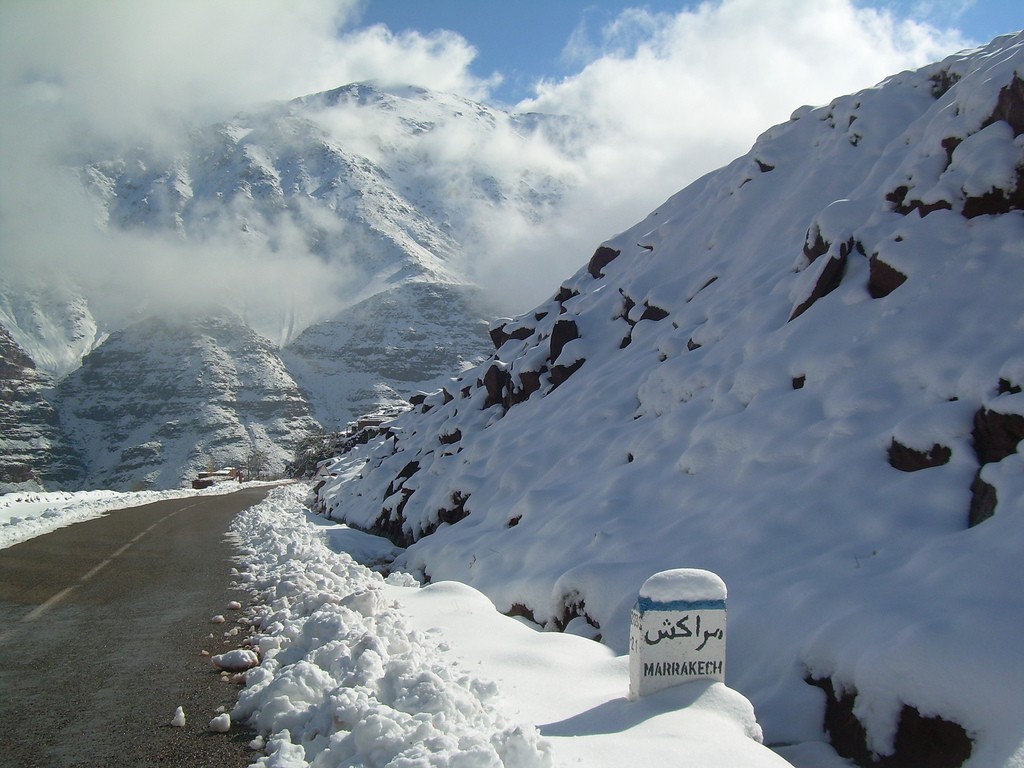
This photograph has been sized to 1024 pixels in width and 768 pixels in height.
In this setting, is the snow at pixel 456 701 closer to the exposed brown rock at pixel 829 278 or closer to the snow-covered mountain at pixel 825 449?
the snow-covered mountain at pixel 825 449

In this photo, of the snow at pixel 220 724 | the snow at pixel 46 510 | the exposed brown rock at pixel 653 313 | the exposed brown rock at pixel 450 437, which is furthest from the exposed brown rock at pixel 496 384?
the snow at pixel 220 724

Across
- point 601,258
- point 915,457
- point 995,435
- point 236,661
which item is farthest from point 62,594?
point 601,258

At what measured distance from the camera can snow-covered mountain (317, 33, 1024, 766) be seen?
16.9 ft

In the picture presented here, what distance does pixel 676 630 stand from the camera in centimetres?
446

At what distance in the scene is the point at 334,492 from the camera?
1133 inches

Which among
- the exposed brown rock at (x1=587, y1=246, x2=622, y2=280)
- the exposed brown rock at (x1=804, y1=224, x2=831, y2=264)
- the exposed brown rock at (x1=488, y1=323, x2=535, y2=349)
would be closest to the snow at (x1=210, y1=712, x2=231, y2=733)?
the exposed brown rock at (x1=804, y1=224, x2=831, y2=264)

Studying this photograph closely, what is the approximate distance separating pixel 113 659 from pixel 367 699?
3384 millimetres

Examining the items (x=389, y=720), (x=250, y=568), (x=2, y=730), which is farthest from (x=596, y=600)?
(x=250, y=568)

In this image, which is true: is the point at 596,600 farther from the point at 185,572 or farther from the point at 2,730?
the point at 185,572

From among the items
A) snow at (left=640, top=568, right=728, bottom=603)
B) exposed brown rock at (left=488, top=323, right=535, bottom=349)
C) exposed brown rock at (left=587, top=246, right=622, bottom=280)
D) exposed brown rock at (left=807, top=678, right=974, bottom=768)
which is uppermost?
exposed brown rock at (left=587, top=246, right=622, bottom=280)

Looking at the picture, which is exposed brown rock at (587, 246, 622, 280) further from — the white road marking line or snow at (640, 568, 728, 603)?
snow at (640, 568, 728, 603)

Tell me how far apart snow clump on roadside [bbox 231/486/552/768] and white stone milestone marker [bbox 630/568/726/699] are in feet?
2.88

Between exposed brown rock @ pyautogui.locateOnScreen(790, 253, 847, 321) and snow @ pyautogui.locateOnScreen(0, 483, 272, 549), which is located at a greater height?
exposed brown rock @ pyautogui.locateOnScreen(790, 253, 847, 321)

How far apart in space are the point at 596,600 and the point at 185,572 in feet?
22.9
